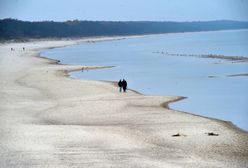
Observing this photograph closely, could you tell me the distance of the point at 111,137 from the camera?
20500mm

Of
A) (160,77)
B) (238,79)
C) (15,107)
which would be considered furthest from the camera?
(160,77)

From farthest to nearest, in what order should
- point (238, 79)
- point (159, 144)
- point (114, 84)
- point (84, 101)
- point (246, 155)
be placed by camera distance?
point (238, 79) < point (114, 84) < point (84, 101) < point (159, 144) < point (246, 155)

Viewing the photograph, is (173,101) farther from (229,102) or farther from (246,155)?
(246,155)

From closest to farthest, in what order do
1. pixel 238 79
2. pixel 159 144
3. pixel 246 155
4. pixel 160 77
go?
pixel 246 155 < pixel 159 144 < pixel 238 79 < pixel 160 77

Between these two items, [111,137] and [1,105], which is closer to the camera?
[111,137]

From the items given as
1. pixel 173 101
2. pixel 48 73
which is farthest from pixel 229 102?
pixel 48 73

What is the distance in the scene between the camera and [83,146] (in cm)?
1886

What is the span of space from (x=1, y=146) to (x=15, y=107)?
35.3 ft

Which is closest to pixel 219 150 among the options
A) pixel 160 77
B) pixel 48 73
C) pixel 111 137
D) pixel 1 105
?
pixel 111 137

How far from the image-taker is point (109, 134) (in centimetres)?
→ 2114

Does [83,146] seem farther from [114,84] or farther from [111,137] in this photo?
[114,84]

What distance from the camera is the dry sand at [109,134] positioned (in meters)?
17.0

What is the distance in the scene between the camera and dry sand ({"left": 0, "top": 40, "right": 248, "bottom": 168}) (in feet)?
55.9

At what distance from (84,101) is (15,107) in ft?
15.3
